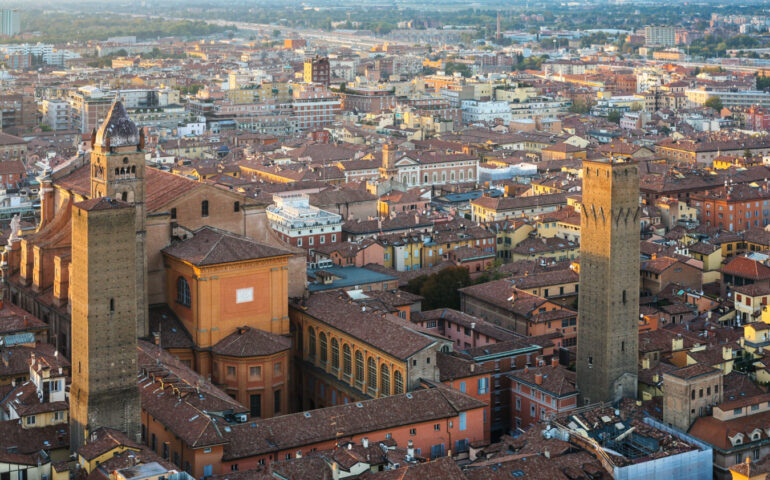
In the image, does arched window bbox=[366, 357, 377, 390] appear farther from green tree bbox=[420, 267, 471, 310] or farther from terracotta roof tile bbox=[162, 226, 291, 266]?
green tree bbox=[420, 267, 471, 310]

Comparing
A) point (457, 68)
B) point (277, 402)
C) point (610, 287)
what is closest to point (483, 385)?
point (610, 287)

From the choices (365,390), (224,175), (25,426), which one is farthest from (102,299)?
(224,175)

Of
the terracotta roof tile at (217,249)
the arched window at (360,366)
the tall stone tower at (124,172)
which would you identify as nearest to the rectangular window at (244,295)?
the terracotta roof tile at (217,249)

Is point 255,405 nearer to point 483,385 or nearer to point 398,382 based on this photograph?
point 398,382

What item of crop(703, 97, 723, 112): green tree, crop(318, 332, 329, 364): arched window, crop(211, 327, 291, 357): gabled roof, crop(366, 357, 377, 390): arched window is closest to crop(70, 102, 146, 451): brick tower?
crop(211, 327, 291, 357): gabled roof

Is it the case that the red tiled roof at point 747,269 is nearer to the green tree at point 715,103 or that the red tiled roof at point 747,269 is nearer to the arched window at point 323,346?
the arched window at point 323,346

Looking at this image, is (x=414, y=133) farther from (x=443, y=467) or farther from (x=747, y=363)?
(x=443, y=467)
